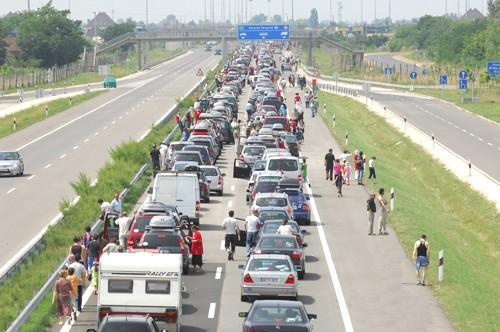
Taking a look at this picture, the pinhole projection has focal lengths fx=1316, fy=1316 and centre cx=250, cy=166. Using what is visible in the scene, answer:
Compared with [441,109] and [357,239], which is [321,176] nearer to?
[357,239]

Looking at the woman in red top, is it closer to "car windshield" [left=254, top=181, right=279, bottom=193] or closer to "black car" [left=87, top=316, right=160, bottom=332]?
"car windshield" [left=254, top=181, right=279, bottom=193]

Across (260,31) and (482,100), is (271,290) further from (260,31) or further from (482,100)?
(260,31)

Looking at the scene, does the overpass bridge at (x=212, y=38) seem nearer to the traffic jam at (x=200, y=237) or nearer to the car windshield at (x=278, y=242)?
the traffic jam at (x=200, y=237)

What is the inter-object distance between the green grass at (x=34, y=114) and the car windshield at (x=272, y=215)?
134ft

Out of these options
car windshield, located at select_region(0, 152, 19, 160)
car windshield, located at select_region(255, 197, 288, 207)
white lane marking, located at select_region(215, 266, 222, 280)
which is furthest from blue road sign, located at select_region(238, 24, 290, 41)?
white lane marking, located at select_region(215, 266, 222, 280)

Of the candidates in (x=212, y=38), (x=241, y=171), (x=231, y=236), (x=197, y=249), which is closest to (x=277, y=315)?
(x=197, y=249)

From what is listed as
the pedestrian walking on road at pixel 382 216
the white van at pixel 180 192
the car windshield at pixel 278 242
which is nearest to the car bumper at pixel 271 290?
the car windshield at pixel 278 242

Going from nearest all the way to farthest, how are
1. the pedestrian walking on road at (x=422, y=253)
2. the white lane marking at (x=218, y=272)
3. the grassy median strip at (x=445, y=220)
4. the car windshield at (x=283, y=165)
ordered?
the grassy median strip at (x=445, y=220)
the pedestrian walking on road at (x=422, y=253)
the white lane marking at (x=218, y=272)
the car windshield at (x=283, y=165)

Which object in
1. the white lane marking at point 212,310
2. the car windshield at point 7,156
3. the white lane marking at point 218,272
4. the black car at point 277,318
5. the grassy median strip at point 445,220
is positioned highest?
the car windshield at point 7,156

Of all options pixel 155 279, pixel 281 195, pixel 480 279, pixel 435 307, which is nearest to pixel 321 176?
pixel 281 195

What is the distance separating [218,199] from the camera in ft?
155

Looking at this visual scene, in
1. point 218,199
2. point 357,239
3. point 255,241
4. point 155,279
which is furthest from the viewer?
point 218,199

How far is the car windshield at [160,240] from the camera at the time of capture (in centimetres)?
3073

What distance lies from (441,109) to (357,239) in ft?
227
